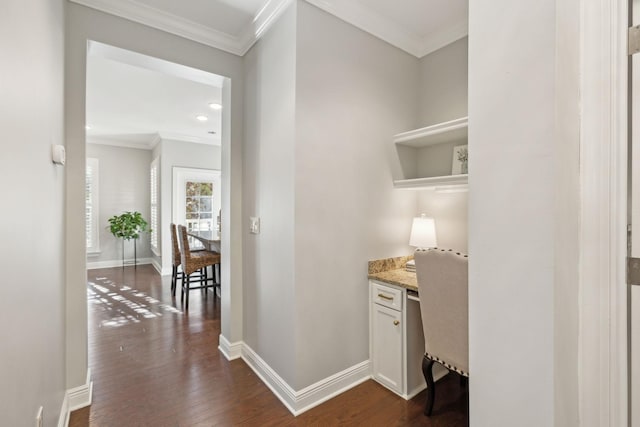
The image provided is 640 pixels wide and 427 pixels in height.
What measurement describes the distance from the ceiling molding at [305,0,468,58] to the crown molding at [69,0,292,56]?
36 cm

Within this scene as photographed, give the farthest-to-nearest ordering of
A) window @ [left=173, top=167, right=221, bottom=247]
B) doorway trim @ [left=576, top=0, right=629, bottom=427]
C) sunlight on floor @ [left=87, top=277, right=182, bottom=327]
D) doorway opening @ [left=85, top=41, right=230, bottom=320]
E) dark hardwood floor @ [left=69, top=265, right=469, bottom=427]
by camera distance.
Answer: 1. window @ [left=173, top=167, right=221, bottom=247]
2. doorway opening @ [left=85, top=41, right=230, bottom=320]
3. sunlight on floor @ [left=87, top=277, right=182, bottom=327]
4. dark hardwood floor @ [left=69, top=265, right=469, bottom=427]
5. doorway trim @ [left=576, top=0, right=629, bottom=427]

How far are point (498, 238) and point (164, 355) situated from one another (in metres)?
2.83

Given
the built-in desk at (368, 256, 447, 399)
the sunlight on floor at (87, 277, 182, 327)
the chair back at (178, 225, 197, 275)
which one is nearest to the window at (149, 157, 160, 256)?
the sunlight on floor at (87, 277, 182, 327)

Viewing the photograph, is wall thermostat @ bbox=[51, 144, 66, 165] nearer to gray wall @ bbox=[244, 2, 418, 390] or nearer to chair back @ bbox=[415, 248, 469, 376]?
gray wall @ bbox=[244, 2, 418, 390]

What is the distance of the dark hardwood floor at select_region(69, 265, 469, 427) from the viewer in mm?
1826

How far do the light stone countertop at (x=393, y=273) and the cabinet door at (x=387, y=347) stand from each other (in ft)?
0.70

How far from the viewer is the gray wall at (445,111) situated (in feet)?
7.83

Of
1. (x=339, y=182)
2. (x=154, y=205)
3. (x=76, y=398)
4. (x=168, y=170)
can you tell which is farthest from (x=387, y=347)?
(x=154, y=205)

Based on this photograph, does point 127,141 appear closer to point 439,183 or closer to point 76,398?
point 76,398

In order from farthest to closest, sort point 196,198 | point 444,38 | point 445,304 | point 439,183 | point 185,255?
point 196,198 < point 185,255 < point 444,38 < point 439,183 < point 445,304

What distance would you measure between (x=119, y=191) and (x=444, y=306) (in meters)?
7.22

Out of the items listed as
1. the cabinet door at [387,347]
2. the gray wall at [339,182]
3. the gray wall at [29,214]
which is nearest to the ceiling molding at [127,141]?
the gray wall at [29,214]

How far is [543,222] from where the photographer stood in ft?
2.93

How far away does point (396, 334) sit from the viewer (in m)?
→ 2.07
